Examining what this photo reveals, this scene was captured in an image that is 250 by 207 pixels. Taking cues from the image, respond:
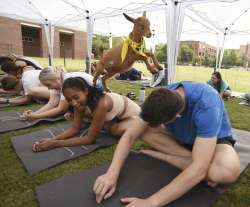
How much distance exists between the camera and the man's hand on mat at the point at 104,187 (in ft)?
4.62

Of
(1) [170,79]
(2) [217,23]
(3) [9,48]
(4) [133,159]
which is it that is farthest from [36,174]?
(3) [9,48]

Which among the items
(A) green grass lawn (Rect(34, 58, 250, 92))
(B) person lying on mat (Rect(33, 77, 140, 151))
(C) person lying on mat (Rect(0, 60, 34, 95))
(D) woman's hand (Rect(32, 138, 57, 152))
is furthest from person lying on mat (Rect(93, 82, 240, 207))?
(A) green grass lawn (Rect(34, 58, 250, 92))

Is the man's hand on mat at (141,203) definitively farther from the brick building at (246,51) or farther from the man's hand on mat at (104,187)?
the brick building at (246,51)

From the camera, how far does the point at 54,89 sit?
119 inches

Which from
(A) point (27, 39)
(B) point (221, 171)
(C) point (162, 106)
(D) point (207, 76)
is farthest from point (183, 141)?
(A) point (27, 39)

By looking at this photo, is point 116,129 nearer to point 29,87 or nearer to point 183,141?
point 183,141

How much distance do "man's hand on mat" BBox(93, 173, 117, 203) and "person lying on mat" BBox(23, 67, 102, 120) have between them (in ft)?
5.19

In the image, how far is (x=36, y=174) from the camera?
1792 millimetres

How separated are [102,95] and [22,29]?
23906 millimetres

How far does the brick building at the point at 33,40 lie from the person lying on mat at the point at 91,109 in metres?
15.2

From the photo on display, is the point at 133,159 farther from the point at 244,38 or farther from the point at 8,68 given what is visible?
the point at 244,38

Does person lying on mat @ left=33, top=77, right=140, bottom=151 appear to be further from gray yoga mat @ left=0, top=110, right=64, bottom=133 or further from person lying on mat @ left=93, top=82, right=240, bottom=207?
gray yoga mat @ left=0, top=110, right=64, bottom=133

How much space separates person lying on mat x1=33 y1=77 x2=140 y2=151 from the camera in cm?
190

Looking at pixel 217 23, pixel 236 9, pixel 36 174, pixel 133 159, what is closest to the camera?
pixel 36 174
